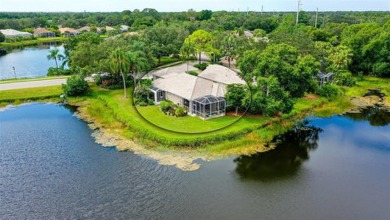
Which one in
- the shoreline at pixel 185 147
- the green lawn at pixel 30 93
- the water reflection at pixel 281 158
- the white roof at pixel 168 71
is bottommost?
the water reflection at pixel 281 158

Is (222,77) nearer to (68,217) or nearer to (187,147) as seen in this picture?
(187,147)

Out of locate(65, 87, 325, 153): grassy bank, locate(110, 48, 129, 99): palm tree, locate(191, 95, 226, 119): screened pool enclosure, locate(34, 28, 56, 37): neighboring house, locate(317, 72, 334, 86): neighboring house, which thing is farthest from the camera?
locate(34, 28, 56, 37): neighboring house

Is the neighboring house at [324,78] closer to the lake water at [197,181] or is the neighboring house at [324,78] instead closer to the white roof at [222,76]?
the white roof at [222,76]

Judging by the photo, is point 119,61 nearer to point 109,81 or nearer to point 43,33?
point 109,81

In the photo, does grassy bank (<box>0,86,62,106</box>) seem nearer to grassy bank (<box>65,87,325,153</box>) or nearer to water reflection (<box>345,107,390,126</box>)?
grassy bank (<box>65,87,325,153</box>)

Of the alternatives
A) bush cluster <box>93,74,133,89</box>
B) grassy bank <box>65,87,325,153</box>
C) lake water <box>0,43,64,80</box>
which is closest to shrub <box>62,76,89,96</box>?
grassy bank <box>65,87,325,153</box>

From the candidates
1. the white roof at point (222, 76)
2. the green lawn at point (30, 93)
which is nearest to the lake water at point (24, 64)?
the green lawn at point (30, 93)

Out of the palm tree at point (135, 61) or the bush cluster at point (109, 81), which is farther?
the bush cluster at point (109, 81)

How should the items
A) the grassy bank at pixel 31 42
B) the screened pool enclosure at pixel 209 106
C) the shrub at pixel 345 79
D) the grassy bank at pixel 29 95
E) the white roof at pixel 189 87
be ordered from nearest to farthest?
the screened pool enclosure at pixel 209 106, the white roof at pixel 189 87, the grassy bank at pixel 29 95, the shrub at pixel 345 79, the grassy bank at pixel 31 42
